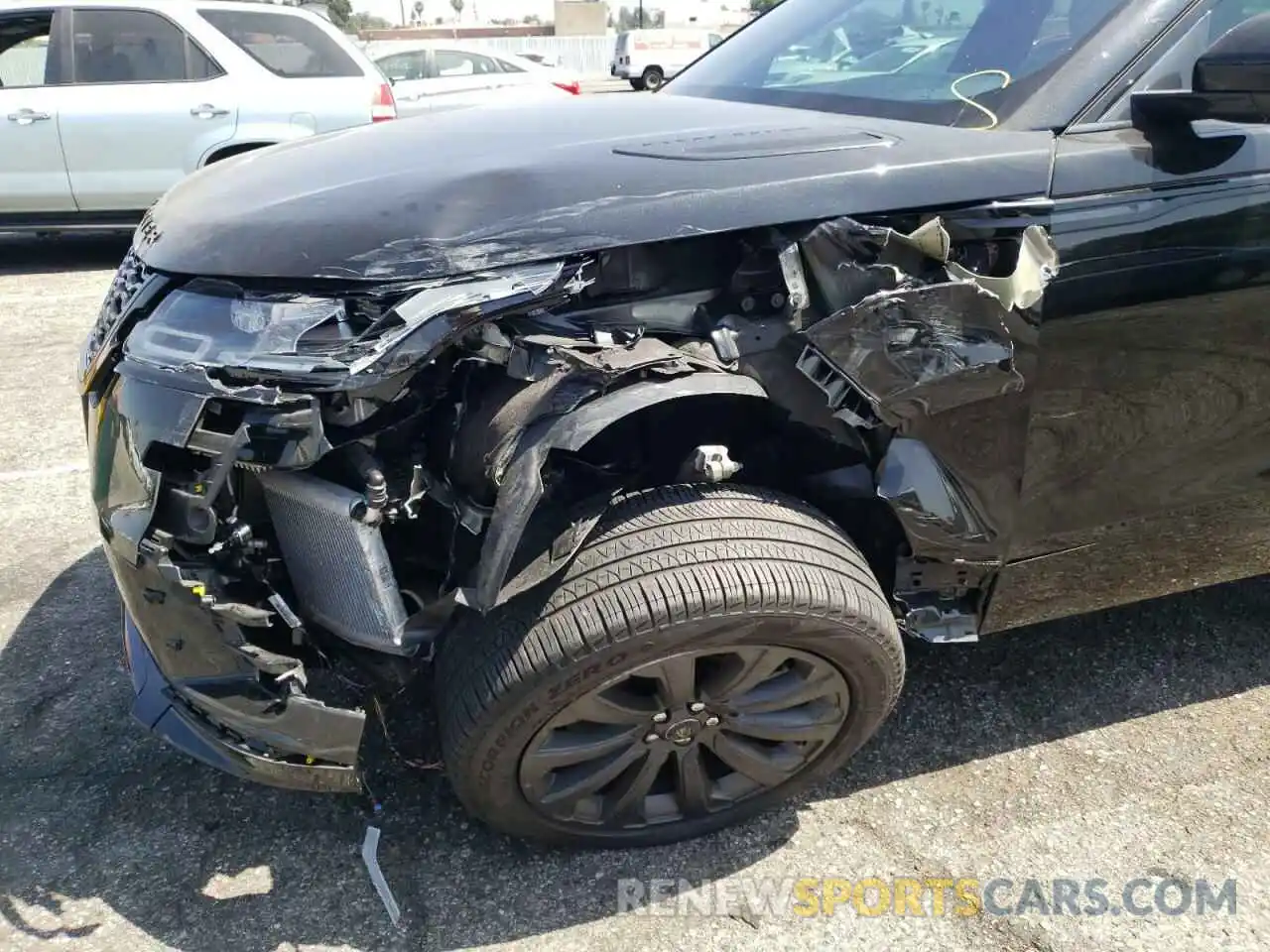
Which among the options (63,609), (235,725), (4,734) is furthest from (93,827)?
(63,609)

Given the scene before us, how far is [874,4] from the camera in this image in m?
2.84

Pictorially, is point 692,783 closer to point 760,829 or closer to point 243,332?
point 760,829

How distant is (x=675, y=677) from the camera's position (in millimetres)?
1963

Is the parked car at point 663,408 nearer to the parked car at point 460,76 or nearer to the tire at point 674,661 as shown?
the tire at point 674,661

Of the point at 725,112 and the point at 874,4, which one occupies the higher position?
the point at 874,4

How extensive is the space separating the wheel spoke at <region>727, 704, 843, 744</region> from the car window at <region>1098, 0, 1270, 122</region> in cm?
140

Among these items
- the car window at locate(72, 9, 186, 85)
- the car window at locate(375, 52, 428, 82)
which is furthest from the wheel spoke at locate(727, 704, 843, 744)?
the car window at locate(375, 52, 428, 82)

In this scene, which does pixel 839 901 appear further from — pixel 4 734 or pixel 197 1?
pixel 197 1

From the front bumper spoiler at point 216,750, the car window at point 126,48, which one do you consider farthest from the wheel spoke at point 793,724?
the car window at point 126,48

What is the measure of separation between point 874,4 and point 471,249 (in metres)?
1.71

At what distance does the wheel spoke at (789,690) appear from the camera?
2082mm

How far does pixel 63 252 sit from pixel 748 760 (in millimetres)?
8015

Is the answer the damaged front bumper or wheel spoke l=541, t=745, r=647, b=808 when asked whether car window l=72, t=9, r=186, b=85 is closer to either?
the damaged front bumper

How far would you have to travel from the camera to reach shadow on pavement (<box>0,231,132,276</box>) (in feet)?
24.2
